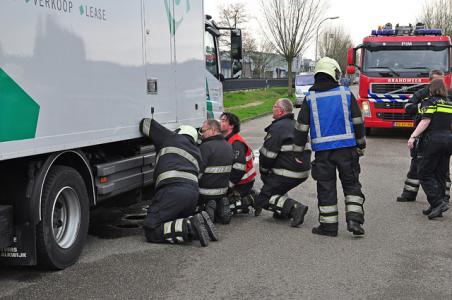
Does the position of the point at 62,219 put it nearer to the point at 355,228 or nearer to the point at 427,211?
the point at 355,228

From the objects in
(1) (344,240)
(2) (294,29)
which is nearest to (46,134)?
(1) (344,240)

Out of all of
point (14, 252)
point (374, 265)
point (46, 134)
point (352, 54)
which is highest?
point (352, 54)

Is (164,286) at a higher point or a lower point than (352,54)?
lower

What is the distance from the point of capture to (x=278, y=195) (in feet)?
21.6

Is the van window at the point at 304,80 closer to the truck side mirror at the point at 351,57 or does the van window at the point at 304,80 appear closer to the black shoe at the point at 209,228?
the truck side mirror at the point at 351,57

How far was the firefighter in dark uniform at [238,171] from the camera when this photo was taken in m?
6.74

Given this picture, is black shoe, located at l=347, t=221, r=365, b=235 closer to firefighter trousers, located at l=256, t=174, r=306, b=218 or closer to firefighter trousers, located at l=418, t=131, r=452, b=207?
firefighter trousers, located at l=256, t=174, r=306, b=218

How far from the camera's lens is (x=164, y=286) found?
4387 millimetres

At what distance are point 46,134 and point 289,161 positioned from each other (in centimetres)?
306

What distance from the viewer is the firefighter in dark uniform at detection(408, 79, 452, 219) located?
6750 millimetres

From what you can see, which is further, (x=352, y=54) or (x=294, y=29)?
(x=294, y=29)

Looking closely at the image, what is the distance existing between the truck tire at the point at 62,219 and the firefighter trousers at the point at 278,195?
7.50ft

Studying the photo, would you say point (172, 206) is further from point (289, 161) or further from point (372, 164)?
point (372, 164)

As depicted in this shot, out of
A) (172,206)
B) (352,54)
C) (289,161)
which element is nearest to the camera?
(172,206)
